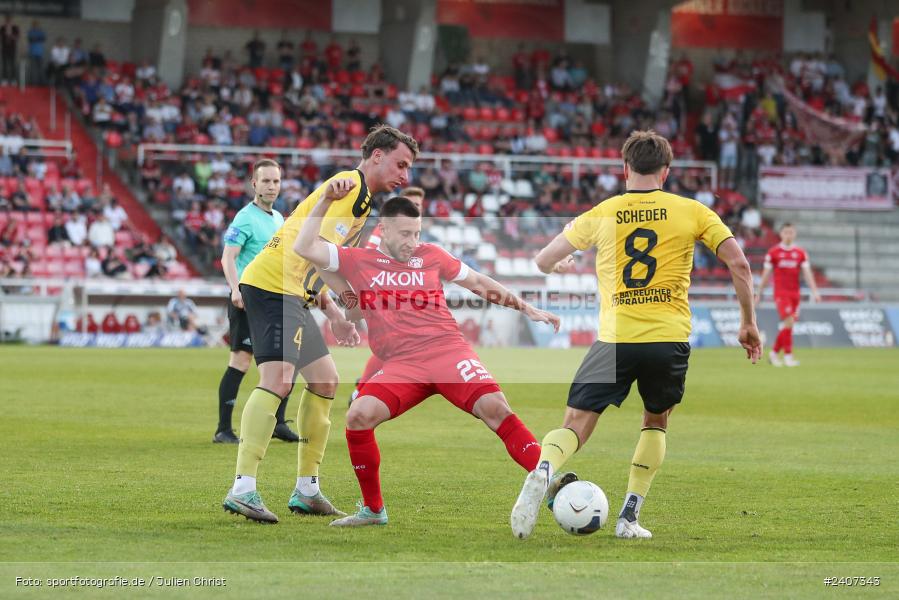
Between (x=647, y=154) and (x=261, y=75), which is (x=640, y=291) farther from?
(x=261, y=75)

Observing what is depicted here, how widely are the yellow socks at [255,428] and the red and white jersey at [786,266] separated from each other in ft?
59.5

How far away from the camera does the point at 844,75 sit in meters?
47.1

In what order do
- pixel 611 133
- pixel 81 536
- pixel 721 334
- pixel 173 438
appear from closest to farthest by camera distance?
pixel 81 536 < pixel 173 438 < pixel 721 334 < pixel 611 133

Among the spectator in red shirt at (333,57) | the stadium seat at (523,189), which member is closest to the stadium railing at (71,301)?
the stadium seat at (523,189)

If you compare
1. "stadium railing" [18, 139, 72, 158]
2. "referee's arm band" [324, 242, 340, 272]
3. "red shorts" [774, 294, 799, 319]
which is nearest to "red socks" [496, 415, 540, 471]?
"referee's arm band" [324, 242, 340, 272]

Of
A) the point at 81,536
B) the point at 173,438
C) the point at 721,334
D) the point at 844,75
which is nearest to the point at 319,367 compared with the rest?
the point at 81,536

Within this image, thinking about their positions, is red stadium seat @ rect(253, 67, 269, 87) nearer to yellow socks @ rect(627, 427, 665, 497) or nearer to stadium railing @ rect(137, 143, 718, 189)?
stadium railing @ rect(137, 143, 718, 189)

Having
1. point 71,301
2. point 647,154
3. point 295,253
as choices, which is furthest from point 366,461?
point 71,301

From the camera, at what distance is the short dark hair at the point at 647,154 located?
7238 mm

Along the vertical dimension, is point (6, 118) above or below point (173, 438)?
above

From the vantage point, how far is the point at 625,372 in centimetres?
717

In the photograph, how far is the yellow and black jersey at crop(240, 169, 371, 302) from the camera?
775cm

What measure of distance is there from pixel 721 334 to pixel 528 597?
27819 mm

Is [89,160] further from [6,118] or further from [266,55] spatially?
[266,55]
